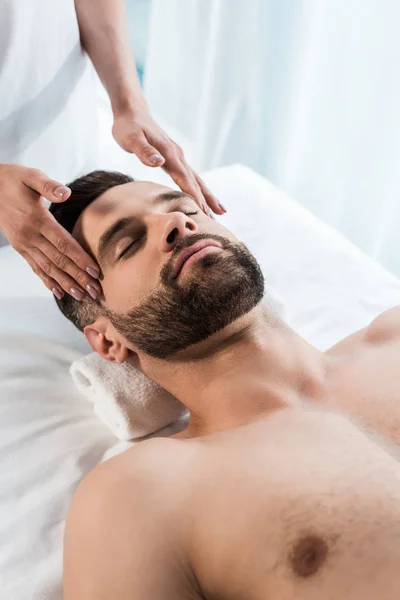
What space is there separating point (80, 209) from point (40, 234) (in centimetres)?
17

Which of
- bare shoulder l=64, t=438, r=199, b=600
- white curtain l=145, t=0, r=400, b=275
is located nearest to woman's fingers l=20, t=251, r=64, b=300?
bare shoulder l=64, t=438, r=199, b=600

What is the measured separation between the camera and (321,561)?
2.85 ft

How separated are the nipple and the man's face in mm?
423

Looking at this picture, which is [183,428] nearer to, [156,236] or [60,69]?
[156,236]

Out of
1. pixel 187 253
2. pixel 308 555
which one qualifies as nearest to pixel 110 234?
pixel 187 253

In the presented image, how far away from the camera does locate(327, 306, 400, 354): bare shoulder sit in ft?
4.42

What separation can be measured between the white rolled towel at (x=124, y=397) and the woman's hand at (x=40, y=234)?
186 millimetres

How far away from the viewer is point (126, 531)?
918 mm

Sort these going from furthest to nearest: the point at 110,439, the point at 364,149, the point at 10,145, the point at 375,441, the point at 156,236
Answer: the point at 364,149
the point at 10,145
the point at 110,439
the point at 156,236
the point at 375,441

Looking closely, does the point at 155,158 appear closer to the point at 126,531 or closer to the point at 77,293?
the point at 77,293

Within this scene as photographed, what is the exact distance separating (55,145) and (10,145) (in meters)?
0.14

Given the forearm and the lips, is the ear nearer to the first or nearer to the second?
the lips

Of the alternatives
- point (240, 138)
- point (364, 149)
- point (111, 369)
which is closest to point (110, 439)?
point (111, 369)

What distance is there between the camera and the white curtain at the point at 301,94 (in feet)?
6.32
